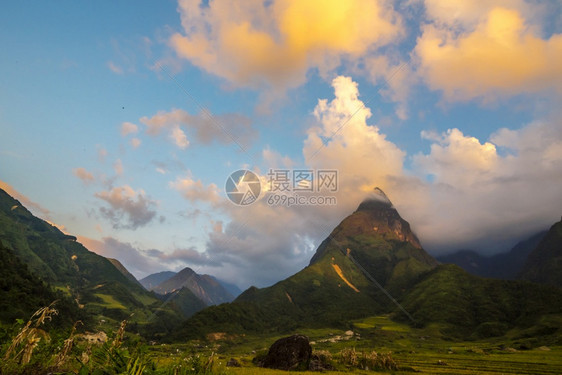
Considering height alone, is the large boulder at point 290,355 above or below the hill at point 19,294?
below

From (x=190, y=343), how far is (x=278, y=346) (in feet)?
527

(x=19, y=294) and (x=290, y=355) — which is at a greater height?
(x=19, y=294)

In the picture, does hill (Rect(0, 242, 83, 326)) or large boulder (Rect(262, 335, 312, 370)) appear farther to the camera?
hill (Rect(0, 242, 83, 326))

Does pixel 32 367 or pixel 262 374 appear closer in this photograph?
pixel 32 367

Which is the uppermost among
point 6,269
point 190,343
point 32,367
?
point 6,269

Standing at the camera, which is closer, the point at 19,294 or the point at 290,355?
the point at 290,355

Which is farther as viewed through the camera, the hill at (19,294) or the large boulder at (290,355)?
A: the hill at (19,294)

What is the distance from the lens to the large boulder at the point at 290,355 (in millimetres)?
56500

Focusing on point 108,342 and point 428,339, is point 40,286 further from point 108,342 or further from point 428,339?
point 428,339

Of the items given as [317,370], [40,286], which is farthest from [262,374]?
[40,286]

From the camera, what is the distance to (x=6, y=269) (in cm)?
13600

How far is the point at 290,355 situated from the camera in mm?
57812

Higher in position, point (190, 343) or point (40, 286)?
point (40, 286)

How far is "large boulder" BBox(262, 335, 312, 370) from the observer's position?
56500 millimetres
